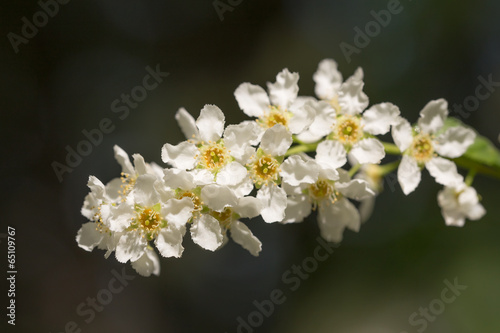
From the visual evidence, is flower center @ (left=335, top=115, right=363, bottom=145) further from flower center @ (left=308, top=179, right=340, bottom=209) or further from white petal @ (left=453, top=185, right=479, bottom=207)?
white petal @ (left=453, top=185, right=479, bottom=207)

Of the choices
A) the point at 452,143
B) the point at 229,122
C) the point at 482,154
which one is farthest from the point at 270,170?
the point at 229,122

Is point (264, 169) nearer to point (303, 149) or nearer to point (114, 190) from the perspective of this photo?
point (303, 149)

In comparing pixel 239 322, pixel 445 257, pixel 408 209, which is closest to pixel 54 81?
pixel 239 322

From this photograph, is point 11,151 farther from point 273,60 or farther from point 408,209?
point 408,209

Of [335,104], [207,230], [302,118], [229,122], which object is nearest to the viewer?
[207,230]

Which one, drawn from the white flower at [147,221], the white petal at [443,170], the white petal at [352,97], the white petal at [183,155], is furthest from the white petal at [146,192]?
the white petal at [443,170]

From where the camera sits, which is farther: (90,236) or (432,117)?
(432,117)
